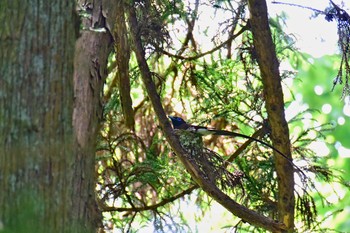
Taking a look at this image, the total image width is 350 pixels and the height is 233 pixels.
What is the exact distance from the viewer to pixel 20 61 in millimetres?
1527

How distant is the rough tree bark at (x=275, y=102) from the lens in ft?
10.5

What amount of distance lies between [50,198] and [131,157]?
3110 mm

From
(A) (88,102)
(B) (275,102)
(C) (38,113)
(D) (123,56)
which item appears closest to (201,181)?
(B) (275,102)

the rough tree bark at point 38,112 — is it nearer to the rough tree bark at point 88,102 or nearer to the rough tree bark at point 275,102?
the rough tree bark at point 88,102

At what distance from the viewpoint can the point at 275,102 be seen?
3.28 m

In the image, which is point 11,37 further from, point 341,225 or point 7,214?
point 341,225

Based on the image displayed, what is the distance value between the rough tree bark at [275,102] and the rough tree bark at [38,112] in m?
1.70

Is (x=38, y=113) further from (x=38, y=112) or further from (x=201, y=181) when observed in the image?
(x=201, y=181)

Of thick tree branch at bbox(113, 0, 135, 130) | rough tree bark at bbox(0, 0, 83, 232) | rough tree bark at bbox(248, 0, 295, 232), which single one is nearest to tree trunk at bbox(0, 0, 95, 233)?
rough tree bark at bbox(0, 0, 83, 232)

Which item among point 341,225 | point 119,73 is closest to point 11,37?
point 119,73

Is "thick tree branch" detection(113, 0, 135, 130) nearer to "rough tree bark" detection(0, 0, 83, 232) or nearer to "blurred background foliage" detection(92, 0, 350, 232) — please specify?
"blurred background foliage" detection(92, 0, 350, 232)

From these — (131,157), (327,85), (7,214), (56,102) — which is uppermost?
(327,85)

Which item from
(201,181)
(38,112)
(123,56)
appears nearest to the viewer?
(38,112)

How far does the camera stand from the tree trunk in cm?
146
